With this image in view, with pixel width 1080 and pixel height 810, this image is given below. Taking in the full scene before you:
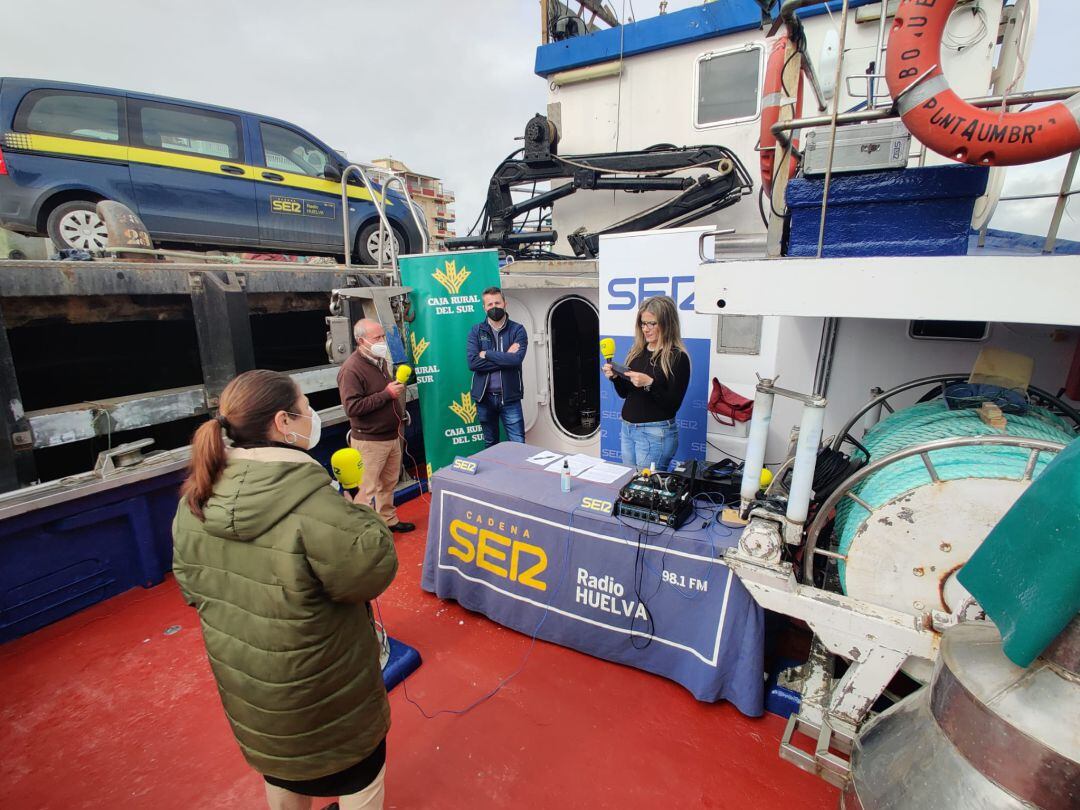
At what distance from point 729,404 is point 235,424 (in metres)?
3.95

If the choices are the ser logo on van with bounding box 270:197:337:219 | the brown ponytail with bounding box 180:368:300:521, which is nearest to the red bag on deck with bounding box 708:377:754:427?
the brown ponytail with bounding box 180:368:300:521

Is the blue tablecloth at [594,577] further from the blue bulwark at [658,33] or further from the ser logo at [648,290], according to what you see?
the blue bulwark at [658,33]

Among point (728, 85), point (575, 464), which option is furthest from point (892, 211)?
point (728, 85)

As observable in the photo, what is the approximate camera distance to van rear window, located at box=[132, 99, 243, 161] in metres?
5.27

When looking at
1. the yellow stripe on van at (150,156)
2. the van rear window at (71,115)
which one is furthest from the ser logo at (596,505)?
the van rear window at (71,115)

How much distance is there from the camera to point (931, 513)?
2.07m

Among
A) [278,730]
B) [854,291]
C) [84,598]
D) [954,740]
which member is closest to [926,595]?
[854,291]

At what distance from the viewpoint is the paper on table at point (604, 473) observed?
3352 millimetres

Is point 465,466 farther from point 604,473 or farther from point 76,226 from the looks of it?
point 76,226

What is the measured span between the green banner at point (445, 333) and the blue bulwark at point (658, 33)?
11.2ft

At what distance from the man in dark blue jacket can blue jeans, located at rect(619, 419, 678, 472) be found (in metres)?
1.74

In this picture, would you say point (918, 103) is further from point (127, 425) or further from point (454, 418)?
point (127, 425)

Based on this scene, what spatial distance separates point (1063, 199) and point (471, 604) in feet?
12.4

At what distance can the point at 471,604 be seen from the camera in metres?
3.54
